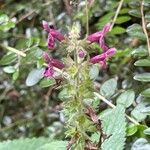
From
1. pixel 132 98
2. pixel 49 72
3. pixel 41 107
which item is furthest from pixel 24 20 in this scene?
pixel 49 72

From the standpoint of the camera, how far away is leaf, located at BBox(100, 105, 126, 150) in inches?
49.4

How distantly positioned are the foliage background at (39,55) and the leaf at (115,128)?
0.28m

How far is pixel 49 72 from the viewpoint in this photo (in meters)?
1.05

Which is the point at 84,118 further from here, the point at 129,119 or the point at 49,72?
the point at 129,119

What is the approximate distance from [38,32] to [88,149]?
1.18 meters

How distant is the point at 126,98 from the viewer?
145 cm

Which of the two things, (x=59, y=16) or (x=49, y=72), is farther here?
(x=59, y=16)

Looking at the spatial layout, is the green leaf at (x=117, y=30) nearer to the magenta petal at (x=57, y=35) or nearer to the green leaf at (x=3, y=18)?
the green leaf at (x=3, y=18)

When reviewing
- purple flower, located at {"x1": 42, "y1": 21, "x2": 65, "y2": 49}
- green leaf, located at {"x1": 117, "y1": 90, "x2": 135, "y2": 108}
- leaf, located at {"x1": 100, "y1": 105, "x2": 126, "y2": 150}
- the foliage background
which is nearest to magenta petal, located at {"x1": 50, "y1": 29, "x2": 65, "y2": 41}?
purple flower, located at {"x1": 42, "y1": 21, "x2": 65, "y2": 49}

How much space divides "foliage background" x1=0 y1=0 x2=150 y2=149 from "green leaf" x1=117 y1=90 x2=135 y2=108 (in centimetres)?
14

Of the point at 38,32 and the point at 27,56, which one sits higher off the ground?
the point at 27,56

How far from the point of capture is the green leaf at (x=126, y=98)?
1.44m

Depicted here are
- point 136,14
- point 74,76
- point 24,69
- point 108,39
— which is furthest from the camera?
point 108,39

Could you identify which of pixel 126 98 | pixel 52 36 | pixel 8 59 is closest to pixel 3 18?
pixel 8 59
